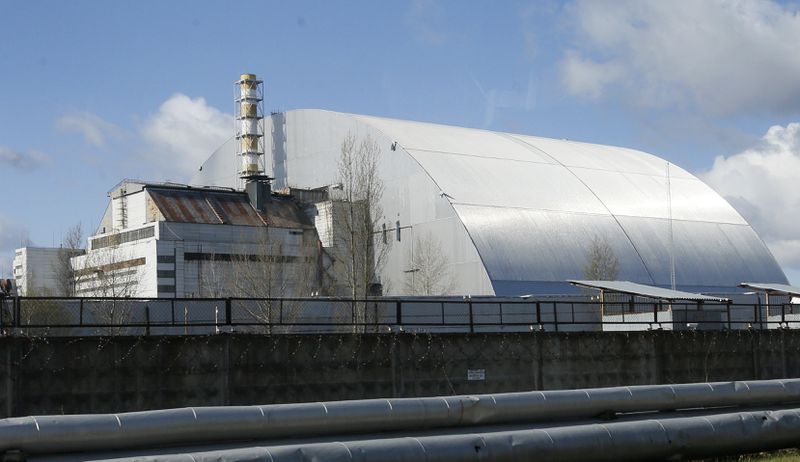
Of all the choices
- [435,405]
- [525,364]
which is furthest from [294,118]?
[435,405]

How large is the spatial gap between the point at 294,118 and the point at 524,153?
56.9 ft

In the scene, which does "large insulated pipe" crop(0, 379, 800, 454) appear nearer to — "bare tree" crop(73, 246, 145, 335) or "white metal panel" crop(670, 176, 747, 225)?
"bare tree" crop(73, 246, 145, 335)

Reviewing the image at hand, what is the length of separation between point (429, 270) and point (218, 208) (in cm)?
1573

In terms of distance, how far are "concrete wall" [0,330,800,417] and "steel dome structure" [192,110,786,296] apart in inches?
1284

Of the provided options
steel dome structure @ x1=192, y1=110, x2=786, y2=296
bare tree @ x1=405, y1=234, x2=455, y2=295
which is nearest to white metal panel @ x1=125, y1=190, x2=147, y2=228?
steel dome structure @ x1=192, y1=110, x2=786, y2=296

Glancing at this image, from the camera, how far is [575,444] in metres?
16.1

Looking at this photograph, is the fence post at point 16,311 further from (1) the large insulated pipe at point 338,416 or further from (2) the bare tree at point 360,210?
(2) the bare tree at point 360,210

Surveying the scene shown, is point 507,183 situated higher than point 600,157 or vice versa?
point 600,157

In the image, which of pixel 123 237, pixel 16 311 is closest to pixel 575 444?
pixel 16 311

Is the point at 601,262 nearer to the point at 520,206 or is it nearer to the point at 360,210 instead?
the point at 520,206

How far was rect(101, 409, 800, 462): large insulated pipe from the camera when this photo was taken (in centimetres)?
1411

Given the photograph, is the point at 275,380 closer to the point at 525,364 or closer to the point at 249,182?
the point at 525,364

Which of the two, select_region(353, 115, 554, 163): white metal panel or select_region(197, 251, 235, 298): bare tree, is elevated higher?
select_region(353, 115, 554, 163): white metal panel

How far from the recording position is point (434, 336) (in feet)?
96.7
